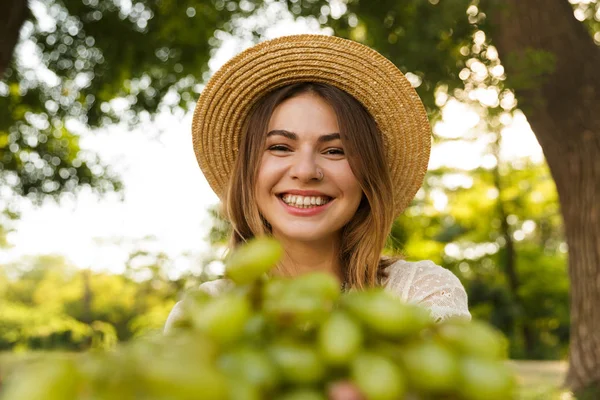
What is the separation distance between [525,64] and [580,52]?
45.9 inches

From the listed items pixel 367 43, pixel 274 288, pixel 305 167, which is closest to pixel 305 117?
pixel 305 167

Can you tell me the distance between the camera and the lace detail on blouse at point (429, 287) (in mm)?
1920

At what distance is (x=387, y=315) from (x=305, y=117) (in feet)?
4.91

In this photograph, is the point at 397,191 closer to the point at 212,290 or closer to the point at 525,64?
the point at 212,290

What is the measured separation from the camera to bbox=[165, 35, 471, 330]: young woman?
6.62 feet

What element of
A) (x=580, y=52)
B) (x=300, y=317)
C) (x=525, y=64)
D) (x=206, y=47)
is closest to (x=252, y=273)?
(x=300, y=317)

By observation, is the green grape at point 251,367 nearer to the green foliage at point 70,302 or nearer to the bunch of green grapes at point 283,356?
the bunch of green grapes at point 283,356

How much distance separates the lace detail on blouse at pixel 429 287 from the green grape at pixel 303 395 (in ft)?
4.01

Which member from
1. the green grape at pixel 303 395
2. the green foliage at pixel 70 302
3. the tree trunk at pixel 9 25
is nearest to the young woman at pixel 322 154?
the green grape at pixel 303 395

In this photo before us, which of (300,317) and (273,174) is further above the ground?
(273,174)

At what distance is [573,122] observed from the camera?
5391 mm

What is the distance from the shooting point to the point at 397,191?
2490 millimetres

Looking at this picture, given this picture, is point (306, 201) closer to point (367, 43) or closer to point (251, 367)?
point (251, 367)

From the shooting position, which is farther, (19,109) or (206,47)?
(19,109)
